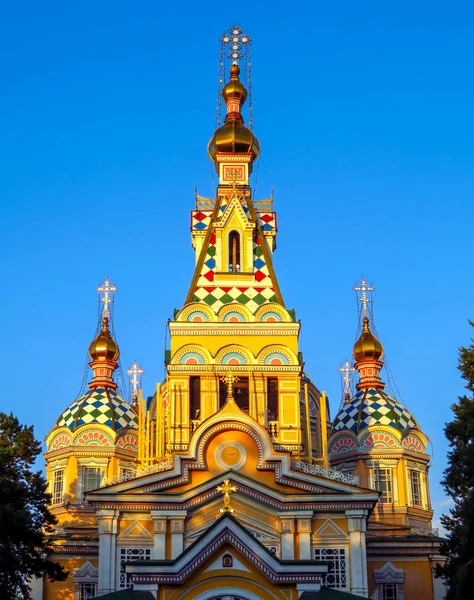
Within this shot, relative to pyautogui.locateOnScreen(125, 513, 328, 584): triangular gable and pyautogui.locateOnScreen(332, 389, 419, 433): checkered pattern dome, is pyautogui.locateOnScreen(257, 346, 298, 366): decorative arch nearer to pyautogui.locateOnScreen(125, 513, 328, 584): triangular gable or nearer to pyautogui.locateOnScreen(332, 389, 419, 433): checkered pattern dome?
pyautogui.locateOnScreen(332, 389, 419, 433): checkered pattern dome

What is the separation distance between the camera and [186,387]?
31594 millimetres

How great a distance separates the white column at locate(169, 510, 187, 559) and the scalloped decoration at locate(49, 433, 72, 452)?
344 inches

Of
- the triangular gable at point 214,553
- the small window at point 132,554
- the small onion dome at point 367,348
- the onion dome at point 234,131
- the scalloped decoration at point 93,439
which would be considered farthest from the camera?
the small onion dome at point 367,348

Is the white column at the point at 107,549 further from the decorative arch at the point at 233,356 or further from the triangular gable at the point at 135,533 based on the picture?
the decorative arch at the point at 233,356

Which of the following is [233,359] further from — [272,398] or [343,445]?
[343,445]

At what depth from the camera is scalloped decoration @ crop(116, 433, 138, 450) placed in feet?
119

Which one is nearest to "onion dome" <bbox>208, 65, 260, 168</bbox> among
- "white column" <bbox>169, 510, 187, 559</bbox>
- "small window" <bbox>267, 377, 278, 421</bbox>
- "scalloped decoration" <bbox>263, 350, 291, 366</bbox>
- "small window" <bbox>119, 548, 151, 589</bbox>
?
"scalloped decoration" <bbox>263, 350, 291, 366</bbox>

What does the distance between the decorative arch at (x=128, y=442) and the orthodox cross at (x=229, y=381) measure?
6141mm

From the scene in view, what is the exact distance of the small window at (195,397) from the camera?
3158 cm

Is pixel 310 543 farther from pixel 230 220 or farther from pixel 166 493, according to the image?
pixel 230 220

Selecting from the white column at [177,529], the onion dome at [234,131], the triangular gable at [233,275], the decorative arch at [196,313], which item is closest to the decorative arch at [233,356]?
the decorative arch at [196,313]

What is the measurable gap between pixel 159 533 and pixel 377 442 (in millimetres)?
10850

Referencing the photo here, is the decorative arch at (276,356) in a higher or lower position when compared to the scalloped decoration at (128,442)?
higher


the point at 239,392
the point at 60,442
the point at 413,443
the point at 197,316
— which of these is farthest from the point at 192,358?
the point at 413,443
